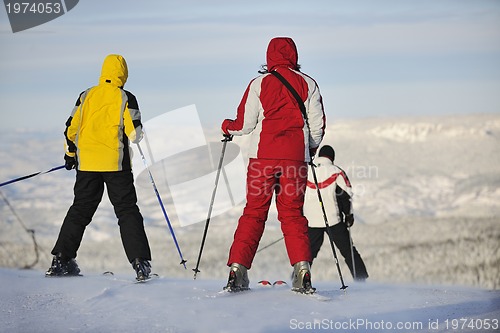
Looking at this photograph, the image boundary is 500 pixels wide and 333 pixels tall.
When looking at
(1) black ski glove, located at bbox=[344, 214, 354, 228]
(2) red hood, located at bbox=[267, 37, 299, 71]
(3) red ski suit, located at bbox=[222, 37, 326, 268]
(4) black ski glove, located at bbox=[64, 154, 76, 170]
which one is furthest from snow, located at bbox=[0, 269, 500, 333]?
(1) black ski glove, located at bbox=[344, 214, 354, 228]

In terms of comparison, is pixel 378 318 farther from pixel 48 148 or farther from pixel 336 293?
pixel 48 148

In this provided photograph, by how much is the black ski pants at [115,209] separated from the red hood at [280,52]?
163cm

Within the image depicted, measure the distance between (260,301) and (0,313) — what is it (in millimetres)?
1891

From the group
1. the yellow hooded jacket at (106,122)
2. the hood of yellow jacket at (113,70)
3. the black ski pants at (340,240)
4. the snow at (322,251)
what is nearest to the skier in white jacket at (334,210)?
the black ski pants at (340,240)

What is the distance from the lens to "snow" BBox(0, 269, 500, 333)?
4973 millimetres

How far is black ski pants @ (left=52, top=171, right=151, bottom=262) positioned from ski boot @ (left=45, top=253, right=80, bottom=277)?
1.9 inches

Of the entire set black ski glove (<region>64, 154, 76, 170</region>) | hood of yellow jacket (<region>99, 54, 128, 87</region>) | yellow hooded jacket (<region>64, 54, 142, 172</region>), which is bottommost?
black ski glove (<region>64, 154, 76, 170</region>)

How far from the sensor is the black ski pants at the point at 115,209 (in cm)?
655

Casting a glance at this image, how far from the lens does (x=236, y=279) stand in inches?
236

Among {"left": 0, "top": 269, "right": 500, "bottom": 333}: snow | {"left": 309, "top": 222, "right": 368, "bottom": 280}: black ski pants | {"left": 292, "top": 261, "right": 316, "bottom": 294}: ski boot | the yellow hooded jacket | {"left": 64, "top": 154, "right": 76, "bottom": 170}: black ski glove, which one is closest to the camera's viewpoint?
{"left": 0, "top": 269, "right": 500, "bottom": 333}: snow

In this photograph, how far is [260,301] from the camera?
5645 millimetres

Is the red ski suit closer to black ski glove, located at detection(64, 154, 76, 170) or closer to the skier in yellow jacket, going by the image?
the skier in yellow jacket

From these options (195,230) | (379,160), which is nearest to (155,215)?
(195,230)

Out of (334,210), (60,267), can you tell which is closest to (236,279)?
(60,267)
